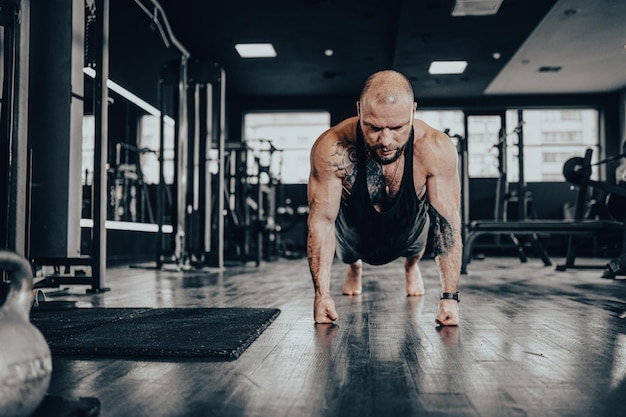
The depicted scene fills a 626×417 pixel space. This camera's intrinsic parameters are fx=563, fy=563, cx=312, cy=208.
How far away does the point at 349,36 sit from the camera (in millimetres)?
6883

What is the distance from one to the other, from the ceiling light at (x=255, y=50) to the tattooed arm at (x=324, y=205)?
5.90m

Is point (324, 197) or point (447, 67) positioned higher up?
point (447, 67)

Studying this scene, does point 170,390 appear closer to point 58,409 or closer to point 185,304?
point 58,409

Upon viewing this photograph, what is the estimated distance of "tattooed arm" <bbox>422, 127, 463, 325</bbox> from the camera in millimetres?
1645

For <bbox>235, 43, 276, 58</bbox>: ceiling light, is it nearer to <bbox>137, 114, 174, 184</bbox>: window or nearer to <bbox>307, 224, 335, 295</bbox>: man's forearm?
<bbox>137, 114, 174, 184</bbox>: window

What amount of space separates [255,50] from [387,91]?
636 cm

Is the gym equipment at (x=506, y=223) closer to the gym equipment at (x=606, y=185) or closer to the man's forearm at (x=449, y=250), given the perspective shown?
the gym equipment at (x=606, y=185)

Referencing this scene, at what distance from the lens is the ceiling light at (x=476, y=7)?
563cm

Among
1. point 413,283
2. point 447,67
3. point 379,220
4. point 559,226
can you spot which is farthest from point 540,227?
point 447,67

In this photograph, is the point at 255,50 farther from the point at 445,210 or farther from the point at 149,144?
the point at 445,210

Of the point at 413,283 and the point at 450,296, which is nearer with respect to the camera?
the point at 450,296

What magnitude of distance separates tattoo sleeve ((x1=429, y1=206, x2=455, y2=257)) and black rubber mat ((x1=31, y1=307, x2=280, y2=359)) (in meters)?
0.55

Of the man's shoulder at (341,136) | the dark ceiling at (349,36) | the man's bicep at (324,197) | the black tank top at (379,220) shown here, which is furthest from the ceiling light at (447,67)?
the man's bicep at (324,197)

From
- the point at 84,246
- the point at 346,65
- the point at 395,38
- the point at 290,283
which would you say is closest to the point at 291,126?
the point at 346,65
